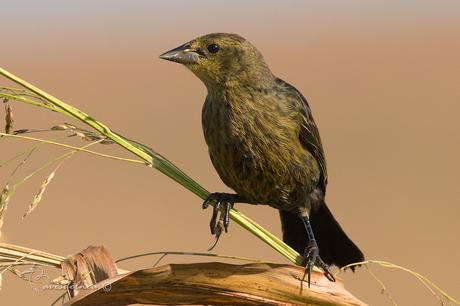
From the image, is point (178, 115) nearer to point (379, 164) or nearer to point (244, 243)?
point (379, 164)

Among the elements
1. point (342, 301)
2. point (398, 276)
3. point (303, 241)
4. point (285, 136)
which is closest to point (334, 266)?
point (303, 241)

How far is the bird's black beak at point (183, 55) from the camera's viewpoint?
319cm

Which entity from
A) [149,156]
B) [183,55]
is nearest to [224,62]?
[183,55]

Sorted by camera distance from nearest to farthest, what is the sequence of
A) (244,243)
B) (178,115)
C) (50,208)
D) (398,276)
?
(398,276) → (244,243) → (50,208) → (178,115)

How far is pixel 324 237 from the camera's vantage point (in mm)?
3789

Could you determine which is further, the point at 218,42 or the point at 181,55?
the point at 218,42

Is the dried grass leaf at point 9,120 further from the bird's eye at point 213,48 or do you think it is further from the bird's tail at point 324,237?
the bird's tail at point 324,237

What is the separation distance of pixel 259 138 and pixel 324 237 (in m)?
0.78

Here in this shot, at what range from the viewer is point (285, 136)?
3.35 meters

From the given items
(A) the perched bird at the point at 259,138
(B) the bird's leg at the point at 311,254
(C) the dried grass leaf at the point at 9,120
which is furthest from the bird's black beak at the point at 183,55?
(C) the dried grass leaf at the point at 9,120

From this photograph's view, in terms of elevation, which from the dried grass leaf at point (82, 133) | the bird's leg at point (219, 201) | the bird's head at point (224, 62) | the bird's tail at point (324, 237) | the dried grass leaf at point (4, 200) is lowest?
the bird's tail at point (324, 237)

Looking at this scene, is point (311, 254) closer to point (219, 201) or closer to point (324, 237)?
point (219, 201)

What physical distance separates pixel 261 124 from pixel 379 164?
41.3ft

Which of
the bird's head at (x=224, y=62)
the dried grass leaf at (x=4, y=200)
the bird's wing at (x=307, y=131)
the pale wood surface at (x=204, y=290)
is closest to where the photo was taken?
the dried grass leaf at (x=4, y=200)
